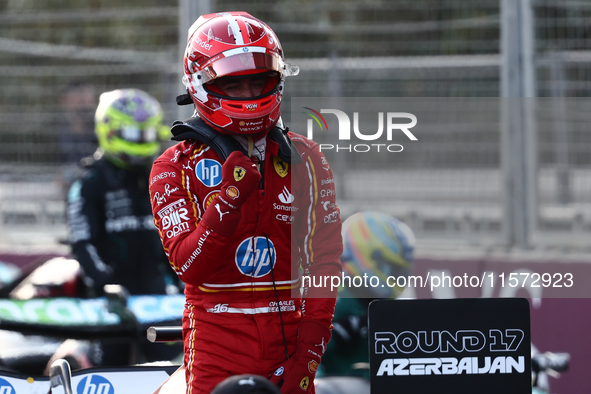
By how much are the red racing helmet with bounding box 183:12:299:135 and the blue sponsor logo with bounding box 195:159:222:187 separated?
0.36 feet

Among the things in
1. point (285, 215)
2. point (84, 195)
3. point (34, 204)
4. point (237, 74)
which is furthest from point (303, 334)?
point (34, 204)

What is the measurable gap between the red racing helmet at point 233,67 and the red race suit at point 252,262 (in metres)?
0.10

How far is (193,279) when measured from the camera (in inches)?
81.7

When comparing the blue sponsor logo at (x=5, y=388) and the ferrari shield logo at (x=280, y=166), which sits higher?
the ferrari shield logo at (x=280, y=166)

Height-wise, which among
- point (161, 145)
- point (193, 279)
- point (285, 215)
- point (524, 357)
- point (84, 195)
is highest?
point (161, 145)

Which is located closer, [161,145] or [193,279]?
[193,279]

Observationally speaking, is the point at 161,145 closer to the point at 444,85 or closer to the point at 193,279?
the point at 444,85

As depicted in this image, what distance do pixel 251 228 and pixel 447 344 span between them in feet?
2.13

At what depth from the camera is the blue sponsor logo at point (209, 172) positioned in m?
2.19

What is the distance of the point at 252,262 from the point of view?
216 centimetres

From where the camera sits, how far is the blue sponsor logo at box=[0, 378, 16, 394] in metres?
3.13

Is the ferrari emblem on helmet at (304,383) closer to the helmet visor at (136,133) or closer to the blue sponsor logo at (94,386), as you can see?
the blue sponsor logo at (94,386)

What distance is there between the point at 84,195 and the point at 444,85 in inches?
97.6


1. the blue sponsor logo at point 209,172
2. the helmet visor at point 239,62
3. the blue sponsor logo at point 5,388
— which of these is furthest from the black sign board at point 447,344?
the blue sponsor logo at point 5,388
